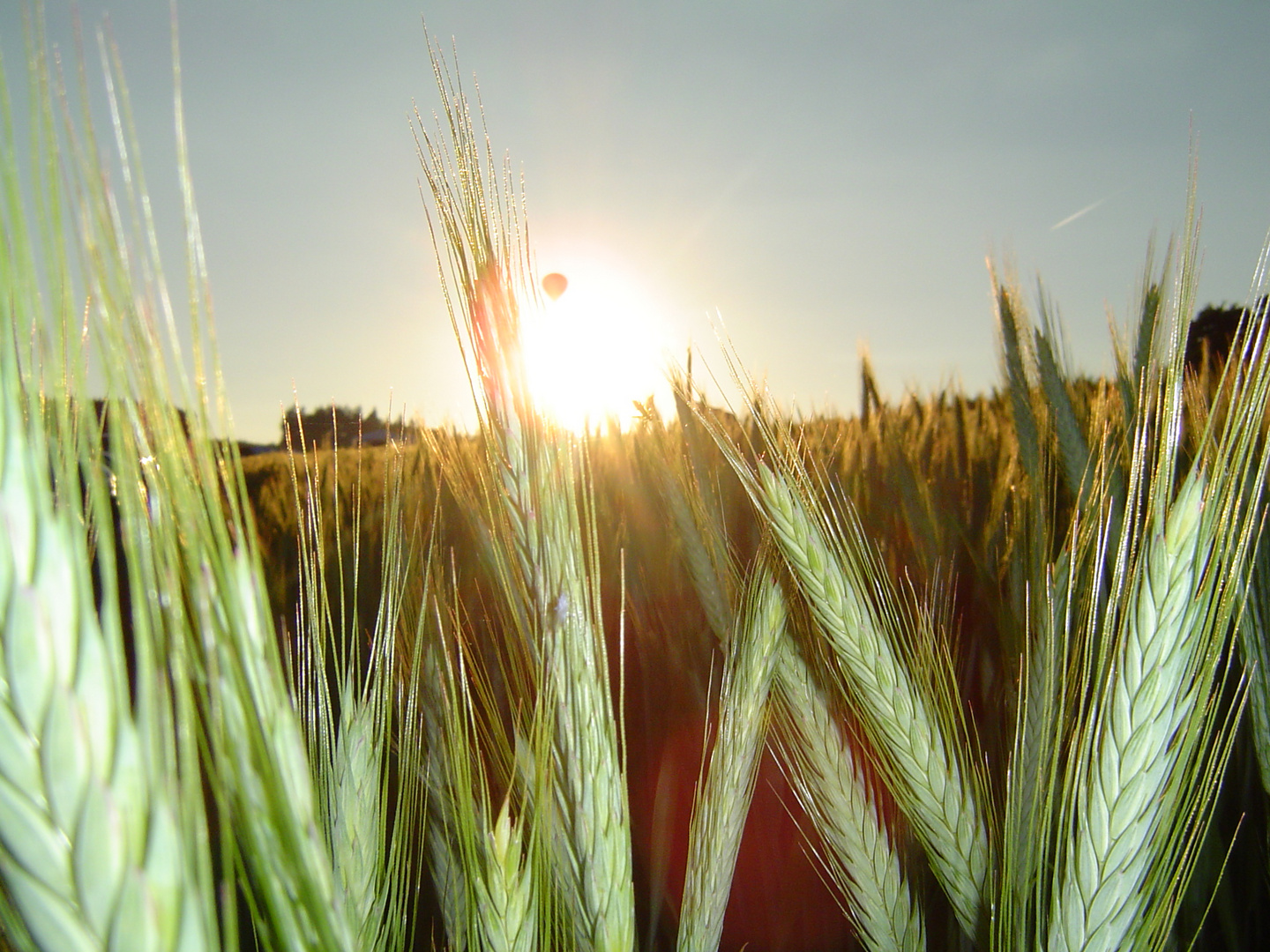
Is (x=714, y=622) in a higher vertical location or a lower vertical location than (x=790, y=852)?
higher

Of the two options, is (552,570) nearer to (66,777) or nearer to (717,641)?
(66,777)

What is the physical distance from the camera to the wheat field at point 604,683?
360 mm

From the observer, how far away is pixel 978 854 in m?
0.85

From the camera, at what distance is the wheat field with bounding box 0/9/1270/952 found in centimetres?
36

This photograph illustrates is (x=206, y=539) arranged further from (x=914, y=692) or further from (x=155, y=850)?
(x=914, y=692)

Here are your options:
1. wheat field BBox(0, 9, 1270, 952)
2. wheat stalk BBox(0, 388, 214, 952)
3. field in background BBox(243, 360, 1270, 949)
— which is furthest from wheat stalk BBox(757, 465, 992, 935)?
wheat stalk BBox(0, 388, 214, 952)

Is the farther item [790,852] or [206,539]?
[790,852]

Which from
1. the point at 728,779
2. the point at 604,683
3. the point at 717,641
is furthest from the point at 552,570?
the point at 717,641

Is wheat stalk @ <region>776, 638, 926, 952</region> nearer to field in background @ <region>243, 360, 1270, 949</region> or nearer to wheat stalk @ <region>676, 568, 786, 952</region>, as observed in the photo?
wheat stalk @ <region>676, 568, 786, 952</region>

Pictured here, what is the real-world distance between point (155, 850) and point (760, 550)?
32.6 inches

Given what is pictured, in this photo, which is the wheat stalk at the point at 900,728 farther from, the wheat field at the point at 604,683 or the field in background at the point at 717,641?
the field in background at the point at 717,641

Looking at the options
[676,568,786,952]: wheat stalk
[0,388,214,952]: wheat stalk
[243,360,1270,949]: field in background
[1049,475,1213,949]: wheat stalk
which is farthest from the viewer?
[243,360,1270,949]: field in background

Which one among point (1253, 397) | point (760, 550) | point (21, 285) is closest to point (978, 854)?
point (760, 550)

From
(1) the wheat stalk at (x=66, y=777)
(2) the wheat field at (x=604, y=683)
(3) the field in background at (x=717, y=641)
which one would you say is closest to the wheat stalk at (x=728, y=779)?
(2) the wheat field at (x=604, y=683)
